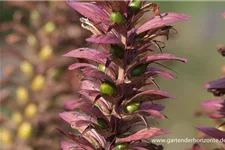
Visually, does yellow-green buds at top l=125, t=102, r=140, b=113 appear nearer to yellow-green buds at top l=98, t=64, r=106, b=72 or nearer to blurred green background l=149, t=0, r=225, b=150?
yellow-green buds at top l=98, t=64, r=106, b=72

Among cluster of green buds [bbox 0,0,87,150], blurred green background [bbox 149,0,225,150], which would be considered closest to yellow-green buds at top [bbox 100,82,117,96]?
cluster of green buds [bbox 0,0,87,150]

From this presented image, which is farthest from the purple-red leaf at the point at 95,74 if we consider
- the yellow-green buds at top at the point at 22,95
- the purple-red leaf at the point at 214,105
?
the yellow-green buds at top at the point at 22,95

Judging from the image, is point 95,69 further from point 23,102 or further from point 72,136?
point 23,102

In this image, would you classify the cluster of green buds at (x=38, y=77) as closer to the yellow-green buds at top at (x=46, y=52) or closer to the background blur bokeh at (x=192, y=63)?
the yellow-green buds at top at (x=46, y=52)

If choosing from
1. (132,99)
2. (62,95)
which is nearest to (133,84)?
(132,99)

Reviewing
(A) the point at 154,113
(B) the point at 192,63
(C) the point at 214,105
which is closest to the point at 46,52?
(C) the point at 214,105

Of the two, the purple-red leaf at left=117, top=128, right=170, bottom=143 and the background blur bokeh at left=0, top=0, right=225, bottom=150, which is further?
the background blur bokeh at left=0, top=0, right=225, bottom=150
